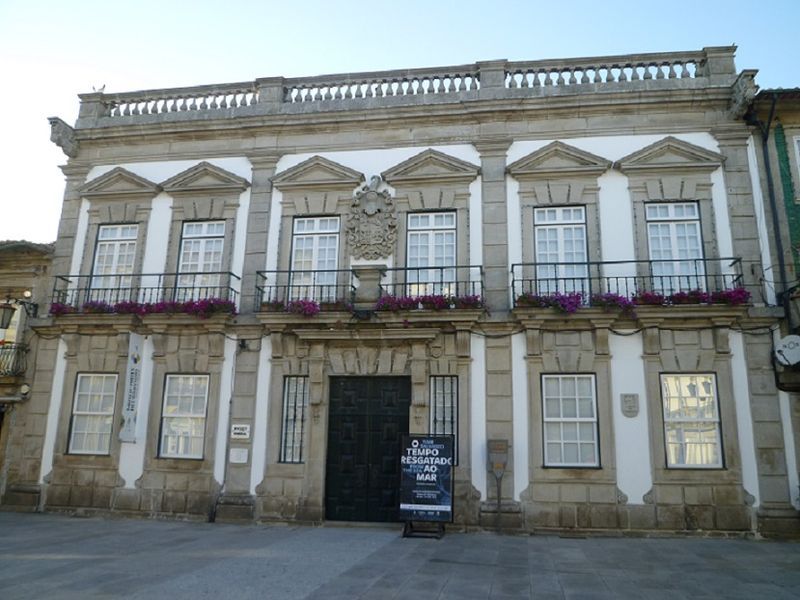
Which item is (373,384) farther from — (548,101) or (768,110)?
(768,110)

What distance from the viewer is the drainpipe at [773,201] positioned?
456 inches

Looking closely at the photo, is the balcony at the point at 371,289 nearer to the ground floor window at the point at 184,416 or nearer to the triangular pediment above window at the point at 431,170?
the triangular pediment above window at the point at 431,170

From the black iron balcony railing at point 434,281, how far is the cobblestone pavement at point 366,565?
4.81 m

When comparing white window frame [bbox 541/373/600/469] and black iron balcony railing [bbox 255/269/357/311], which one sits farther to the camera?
black iron balcony railing [bbox 255/269/357/311]

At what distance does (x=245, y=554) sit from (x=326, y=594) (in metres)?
2.77

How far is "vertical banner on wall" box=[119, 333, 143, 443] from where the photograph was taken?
12.7m

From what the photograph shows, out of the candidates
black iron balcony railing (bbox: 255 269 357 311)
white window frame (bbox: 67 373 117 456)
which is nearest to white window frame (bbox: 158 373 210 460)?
white window frame (bbox: 67 373 117 456)

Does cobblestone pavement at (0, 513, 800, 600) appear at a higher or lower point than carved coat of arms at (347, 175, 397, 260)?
lower

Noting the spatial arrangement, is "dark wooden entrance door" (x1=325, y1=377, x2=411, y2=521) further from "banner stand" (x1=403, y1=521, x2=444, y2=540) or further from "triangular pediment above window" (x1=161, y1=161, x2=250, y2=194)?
"triangular pediment above window" (x1=161, y1=161, x2=250, y2=194)

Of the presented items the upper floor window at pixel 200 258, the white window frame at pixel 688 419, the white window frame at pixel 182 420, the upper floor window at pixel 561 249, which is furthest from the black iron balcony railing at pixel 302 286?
the white window frame at pixel 688 419

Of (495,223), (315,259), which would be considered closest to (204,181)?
(315,259)

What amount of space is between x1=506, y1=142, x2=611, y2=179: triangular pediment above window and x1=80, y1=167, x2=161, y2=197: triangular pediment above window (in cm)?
868

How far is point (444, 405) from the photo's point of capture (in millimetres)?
12297

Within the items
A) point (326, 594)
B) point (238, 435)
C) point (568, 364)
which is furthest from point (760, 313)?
point (238, 435)
